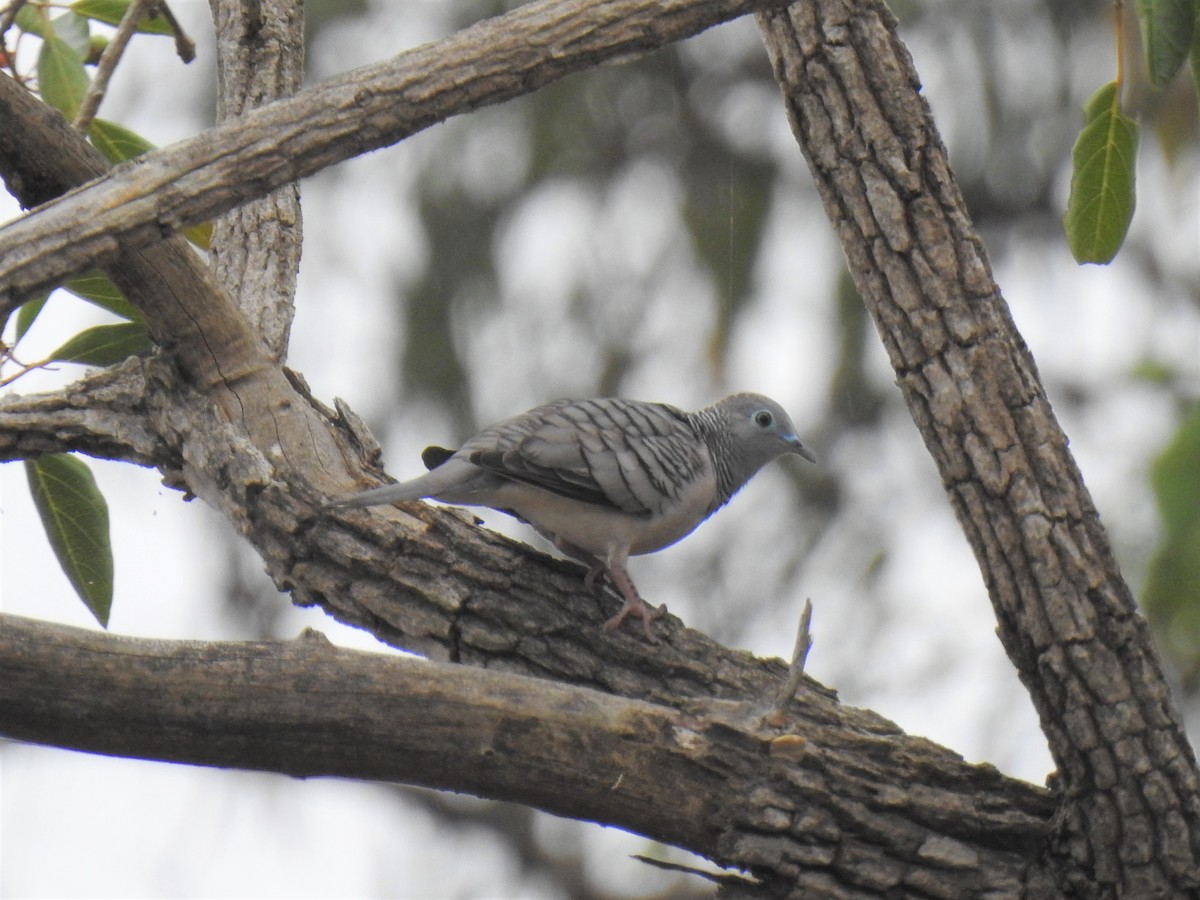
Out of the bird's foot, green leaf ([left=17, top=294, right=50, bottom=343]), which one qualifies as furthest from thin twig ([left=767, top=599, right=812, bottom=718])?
green leaf ([left=17, top=294, right=50, bottom=343])

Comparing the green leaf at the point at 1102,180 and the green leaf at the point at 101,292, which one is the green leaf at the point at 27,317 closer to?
the green leaf at the point at 101,292

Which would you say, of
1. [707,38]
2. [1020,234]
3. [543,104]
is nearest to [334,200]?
[543,104]

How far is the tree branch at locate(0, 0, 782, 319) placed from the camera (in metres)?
2.35

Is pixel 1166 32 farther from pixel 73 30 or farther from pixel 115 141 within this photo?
pixel 73 30

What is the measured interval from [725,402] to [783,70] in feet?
5.06

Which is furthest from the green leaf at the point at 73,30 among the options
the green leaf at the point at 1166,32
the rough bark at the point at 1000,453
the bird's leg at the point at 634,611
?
the green leaf at the point at 1166,32

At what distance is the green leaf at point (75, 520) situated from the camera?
11.0 feet

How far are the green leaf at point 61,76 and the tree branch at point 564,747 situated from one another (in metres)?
1.65

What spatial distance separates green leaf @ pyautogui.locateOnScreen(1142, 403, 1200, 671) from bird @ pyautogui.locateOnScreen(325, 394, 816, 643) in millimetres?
1236

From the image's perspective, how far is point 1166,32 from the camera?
2.40m

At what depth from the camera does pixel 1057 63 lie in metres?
7.93

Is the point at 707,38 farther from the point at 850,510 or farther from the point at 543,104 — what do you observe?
the point at 850,510

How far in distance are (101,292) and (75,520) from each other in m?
0.57

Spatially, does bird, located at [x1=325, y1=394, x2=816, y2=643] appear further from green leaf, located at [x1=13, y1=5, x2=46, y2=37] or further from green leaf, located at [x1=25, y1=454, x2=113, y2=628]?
green leaf, located at [x1=13, y1=5, x2=46, y2=37]
